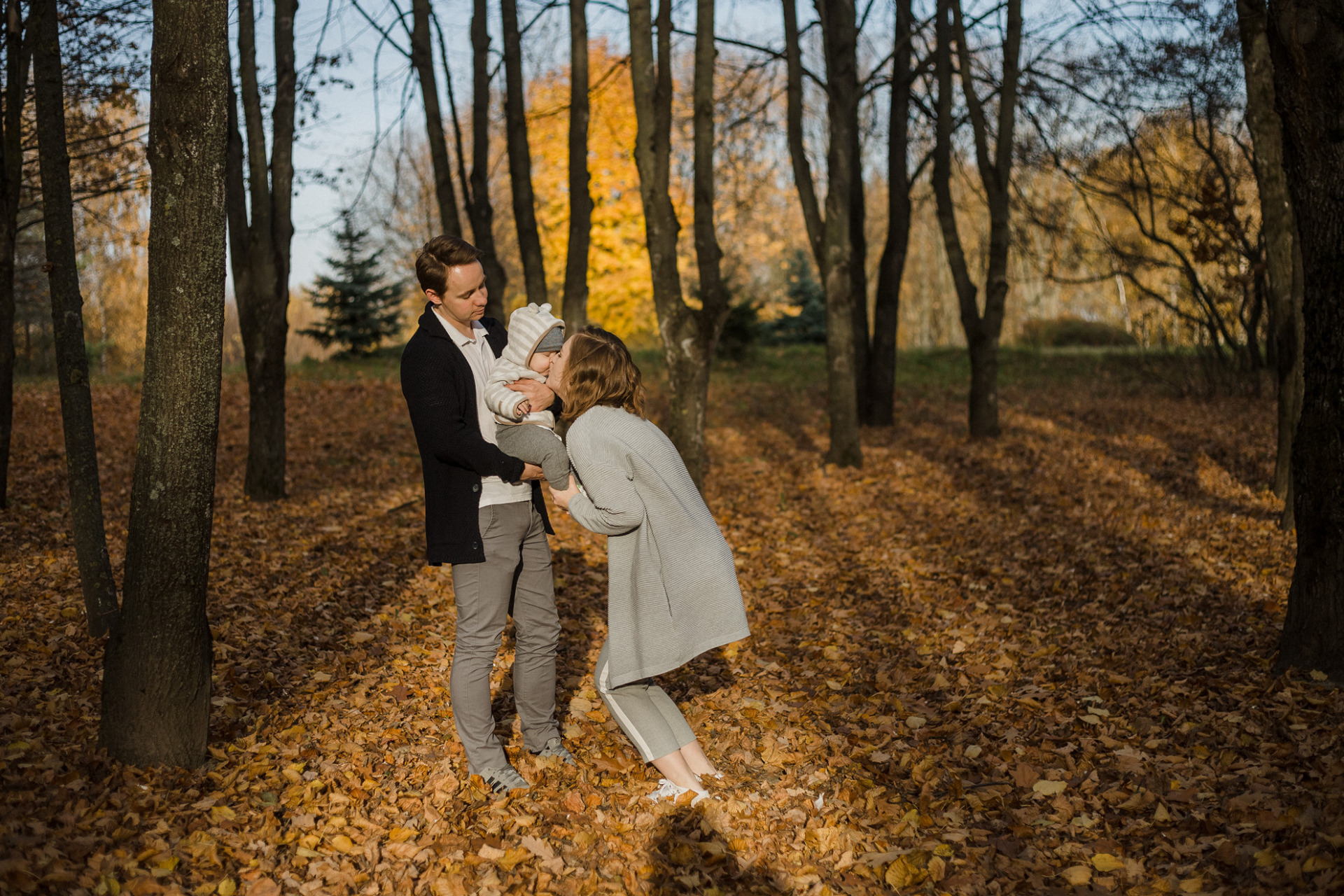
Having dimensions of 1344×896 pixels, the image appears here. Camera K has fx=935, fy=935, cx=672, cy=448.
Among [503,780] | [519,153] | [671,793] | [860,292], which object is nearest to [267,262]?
[519,153]

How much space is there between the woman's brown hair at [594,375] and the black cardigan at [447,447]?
0.34 m

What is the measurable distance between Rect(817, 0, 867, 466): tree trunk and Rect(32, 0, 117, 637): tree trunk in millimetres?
7831

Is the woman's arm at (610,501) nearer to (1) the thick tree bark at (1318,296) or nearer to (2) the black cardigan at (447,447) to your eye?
(2) the black cardigan at (447,447)

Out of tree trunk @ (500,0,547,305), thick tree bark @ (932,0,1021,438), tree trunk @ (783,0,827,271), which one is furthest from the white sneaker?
thick tree bark @ (932,0,1021,438)

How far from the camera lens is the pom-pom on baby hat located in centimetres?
338

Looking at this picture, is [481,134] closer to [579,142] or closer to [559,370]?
[579,142]

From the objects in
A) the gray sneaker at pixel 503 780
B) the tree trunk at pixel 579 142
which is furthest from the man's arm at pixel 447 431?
the tree trunk at pixel 579 142

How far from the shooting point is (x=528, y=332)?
3.38 meters

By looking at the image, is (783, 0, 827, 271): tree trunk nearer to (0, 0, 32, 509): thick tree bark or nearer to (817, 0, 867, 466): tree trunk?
(817, 0, 867, 466): tree trunk

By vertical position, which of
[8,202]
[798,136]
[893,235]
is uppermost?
[798,136]

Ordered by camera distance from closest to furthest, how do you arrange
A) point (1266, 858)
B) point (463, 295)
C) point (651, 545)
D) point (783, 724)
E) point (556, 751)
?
point (1266, 858) → point (651, 545) → point (463, 295) → point (556, 751) → point (783, 724)

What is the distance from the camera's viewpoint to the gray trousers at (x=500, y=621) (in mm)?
3596

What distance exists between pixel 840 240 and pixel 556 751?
831 centimetres

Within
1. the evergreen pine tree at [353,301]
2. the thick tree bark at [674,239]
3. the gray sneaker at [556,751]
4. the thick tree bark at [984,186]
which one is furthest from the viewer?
the evergreen pine tree at [353,301]
